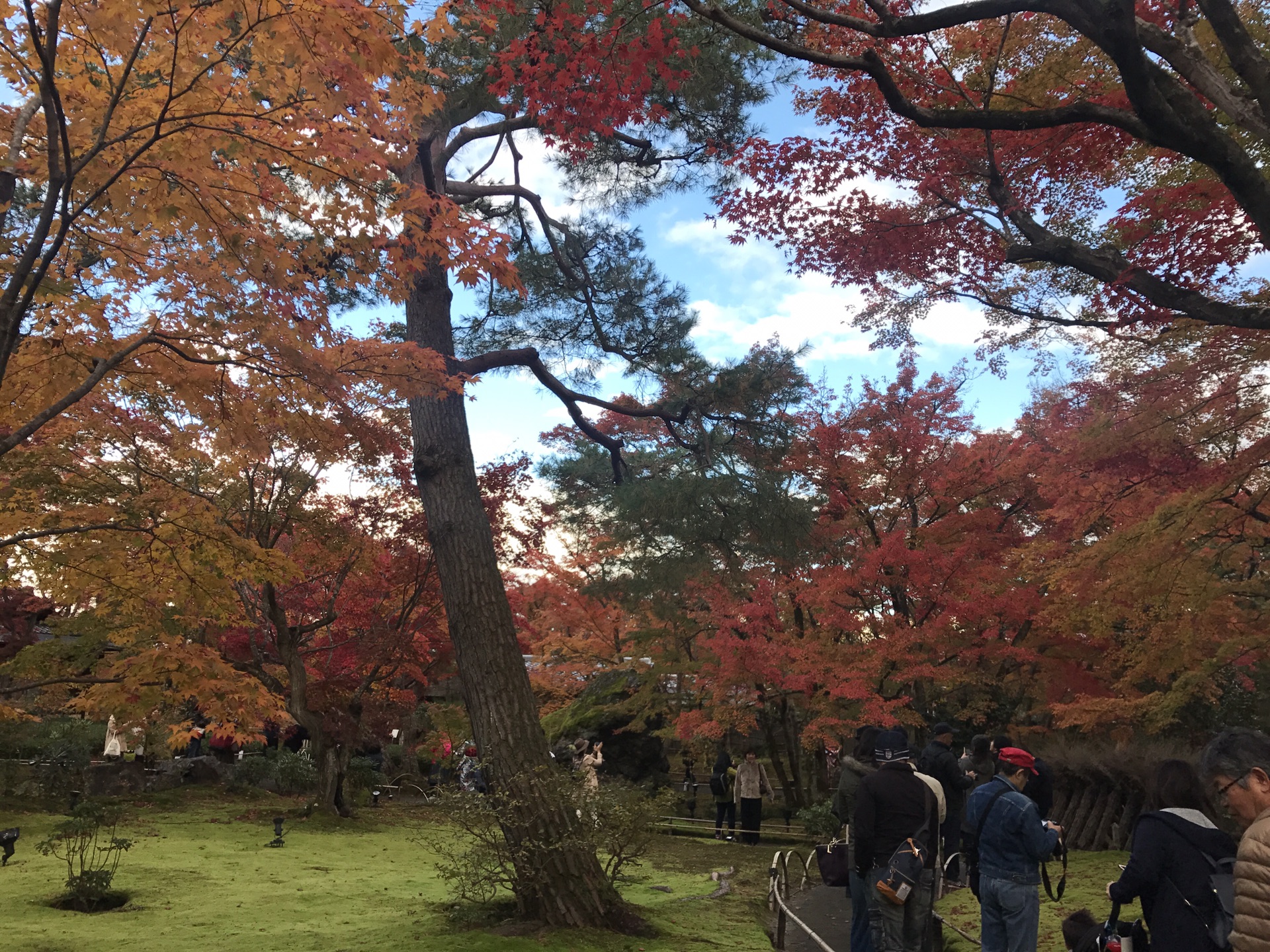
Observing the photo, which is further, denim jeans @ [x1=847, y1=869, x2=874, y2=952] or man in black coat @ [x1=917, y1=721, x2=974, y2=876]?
man in black coat @ [x1=917, y1=721, x2=974, y2=876]

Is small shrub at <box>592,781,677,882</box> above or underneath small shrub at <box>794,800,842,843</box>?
above

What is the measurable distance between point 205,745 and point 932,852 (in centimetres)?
2105

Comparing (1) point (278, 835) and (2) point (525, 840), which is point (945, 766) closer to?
(2) point (525, 840)

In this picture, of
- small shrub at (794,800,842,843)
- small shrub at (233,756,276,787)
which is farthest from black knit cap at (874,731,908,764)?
small shrub at (233,756,276,787)

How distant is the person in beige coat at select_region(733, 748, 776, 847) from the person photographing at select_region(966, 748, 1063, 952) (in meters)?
8.49

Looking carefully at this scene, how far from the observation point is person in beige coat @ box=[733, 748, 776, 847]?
509 inches

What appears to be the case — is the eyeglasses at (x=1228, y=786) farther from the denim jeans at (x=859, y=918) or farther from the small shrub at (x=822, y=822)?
the small shrub at (x=822, y=822)

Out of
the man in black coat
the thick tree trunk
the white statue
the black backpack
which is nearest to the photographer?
the black backpack

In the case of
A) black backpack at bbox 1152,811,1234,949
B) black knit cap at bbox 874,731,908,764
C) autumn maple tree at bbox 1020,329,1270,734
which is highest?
autumn maple tree at bbox 1020,329,1270,734

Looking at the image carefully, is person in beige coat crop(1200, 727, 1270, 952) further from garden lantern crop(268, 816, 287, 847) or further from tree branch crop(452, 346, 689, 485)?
garden lantern crop(268, 816, 287, 847)

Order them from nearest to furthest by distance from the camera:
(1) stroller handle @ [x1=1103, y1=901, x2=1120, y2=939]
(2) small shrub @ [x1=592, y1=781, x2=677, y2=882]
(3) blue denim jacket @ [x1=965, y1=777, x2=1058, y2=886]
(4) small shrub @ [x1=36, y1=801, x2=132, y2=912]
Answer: (1) stroller handle @ [x1=1103, y1=901, x2=1120, y2=939], (3) blue denim jacket @ [x1=965, y1=777, x2=1058, y2=886], (2) small shrub @ [x1=592, y1=781, x2=677, y2=882], (4) small shrub @ [x1=36, y1=801, x2=132, y2=912]

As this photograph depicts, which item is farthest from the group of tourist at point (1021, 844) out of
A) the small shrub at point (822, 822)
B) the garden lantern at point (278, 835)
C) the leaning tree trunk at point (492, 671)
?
the garden lantern at point (278, 835)

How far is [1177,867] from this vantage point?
2.71 meters

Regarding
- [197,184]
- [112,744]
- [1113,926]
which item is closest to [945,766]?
Result: [1113,926]
